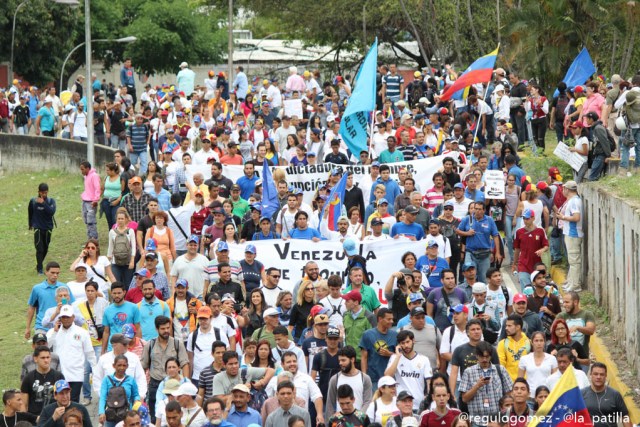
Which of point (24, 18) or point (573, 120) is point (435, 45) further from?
point (573, 120)

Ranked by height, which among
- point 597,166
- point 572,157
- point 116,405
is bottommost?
point 116,405

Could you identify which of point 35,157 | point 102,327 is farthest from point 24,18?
point 102,327

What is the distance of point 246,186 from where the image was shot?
22.6 metres

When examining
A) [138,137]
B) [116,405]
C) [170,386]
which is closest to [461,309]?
[170,386]

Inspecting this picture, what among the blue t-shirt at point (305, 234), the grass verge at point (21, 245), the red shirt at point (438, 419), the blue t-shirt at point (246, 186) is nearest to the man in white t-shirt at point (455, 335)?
the red shirt at point (438, 419)

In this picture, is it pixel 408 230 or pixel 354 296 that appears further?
pixel 408 230

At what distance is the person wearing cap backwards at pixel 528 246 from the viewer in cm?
1861

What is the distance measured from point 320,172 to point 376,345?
946 centimetres

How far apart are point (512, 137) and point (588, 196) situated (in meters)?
4.33

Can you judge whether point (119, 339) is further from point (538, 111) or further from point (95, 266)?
point (538, 111)

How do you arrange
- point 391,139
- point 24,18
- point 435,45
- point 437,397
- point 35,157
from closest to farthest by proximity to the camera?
point 437,397, point 391,139, point 35,157, point 435,45, point 24,18

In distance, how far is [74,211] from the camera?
108ft

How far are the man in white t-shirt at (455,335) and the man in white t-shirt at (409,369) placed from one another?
522mm

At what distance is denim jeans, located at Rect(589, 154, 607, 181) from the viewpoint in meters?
20.9
